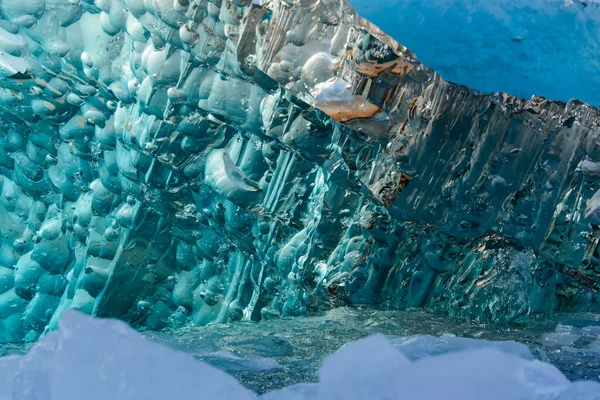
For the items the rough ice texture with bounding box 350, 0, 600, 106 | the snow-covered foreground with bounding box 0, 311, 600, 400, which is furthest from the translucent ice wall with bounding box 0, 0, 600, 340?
the snow-covered foreground with bounding box 0, 311, 600, 400

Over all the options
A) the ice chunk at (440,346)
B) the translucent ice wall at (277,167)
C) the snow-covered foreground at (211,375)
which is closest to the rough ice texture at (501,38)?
the translucent ice wall at (277,167)

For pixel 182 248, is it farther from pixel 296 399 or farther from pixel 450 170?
pixel 296 399

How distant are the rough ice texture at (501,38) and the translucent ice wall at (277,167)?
6 cm

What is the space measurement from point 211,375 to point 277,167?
0.71m

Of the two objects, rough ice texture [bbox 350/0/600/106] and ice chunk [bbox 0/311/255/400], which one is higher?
rough ice texture [bbox 350/0/600/106]

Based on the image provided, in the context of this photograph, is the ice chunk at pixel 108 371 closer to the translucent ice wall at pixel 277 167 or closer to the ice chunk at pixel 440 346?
the ice chunk at pixel 440 346

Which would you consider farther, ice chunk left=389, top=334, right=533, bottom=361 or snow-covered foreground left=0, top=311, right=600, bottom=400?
ice chunk left=389, top=334, right=533, bottom=361

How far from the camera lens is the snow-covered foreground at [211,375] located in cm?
45

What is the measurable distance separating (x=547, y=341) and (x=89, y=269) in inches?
40.3

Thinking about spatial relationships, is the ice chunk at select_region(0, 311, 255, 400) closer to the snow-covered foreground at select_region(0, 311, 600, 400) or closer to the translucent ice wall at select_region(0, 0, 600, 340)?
the snow-covered foreground at select_region(0, 311, 600, 400)

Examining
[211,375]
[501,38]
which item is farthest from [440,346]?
[501,38]

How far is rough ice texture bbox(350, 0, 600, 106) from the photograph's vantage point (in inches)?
32.3

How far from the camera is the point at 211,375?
46 cm

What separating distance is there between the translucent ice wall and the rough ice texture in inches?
2.3
